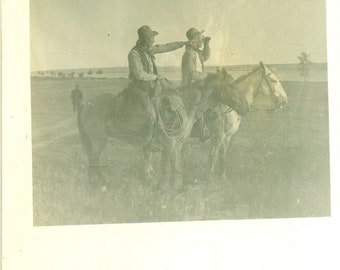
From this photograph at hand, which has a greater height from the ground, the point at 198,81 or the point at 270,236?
the point at 198,81

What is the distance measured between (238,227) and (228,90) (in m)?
0.78

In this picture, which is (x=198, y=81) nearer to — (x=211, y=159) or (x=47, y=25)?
(x=211, y=159)

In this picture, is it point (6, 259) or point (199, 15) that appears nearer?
point (6, 259)

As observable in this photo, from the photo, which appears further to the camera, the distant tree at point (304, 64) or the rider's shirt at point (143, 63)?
the distant tree at point (304, 64)

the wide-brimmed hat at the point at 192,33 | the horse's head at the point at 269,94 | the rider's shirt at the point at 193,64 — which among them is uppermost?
the wide-brimmed hat at the point at 192,33

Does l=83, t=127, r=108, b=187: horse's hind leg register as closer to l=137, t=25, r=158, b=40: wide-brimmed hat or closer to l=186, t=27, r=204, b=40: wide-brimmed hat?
l=137, t=25, r=158, b=40: wide-brimmed hat

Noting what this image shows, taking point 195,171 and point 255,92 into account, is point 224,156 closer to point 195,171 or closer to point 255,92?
point 195,171

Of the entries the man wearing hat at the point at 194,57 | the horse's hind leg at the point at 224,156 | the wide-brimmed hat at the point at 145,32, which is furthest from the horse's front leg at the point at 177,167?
the wide-brimmed hat at the point at 145,32

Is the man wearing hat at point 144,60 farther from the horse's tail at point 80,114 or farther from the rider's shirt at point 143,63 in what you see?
the horse's tail at point 80,114

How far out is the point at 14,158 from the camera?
3.26 m

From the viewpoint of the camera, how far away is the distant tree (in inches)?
138

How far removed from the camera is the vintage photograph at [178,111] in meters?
3.32

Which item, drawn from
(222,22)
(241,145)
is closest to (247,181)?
(241,145)

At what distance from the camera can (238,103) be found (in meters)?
3.50
